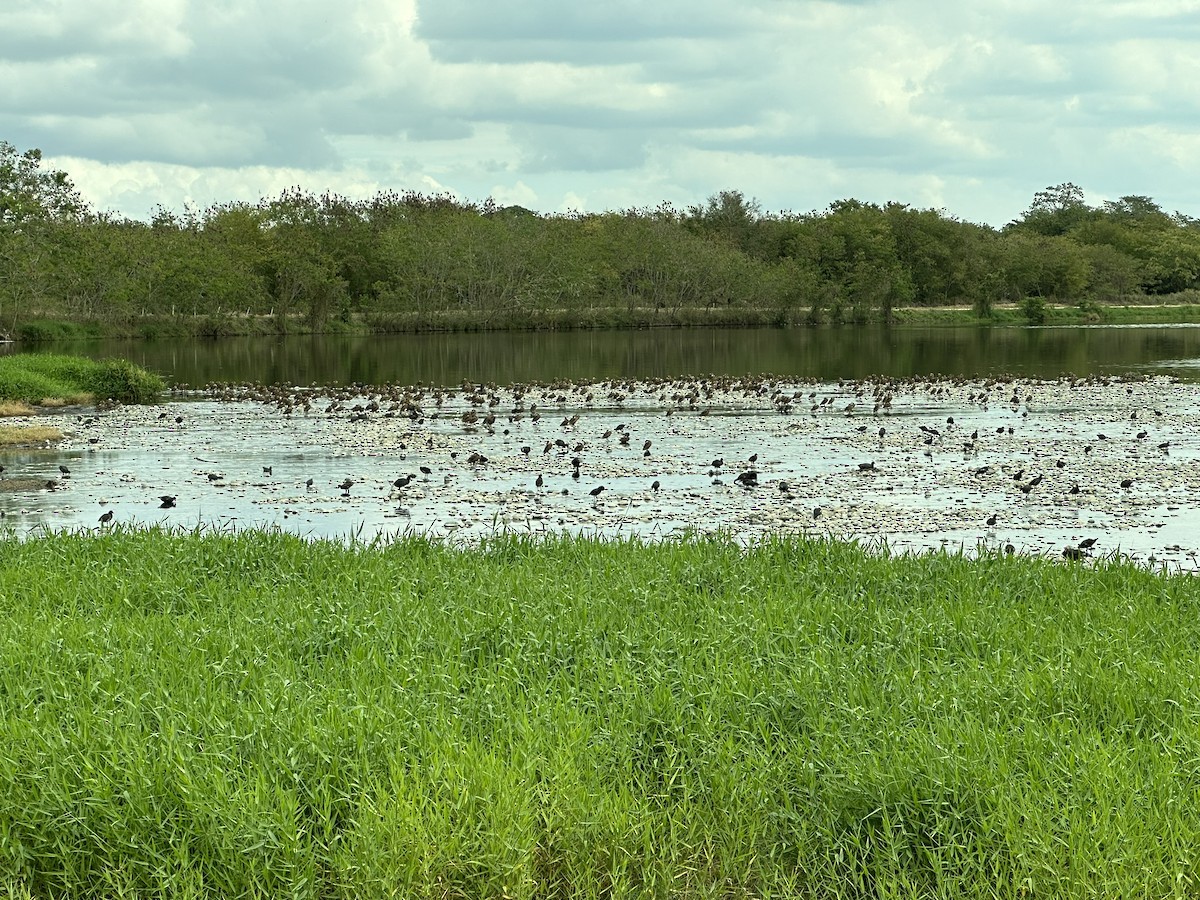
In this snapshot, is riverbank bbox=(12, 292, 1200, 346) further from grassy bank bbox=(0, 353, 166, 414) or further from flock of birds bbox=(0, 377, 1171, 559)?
flock of birds bbox=(0, 377, 1171, 559)

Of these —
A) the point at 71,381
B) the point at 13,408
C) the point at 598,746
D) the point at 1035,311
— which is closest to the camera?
the point at 598,746

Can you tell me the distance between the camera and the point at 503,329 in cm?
8338

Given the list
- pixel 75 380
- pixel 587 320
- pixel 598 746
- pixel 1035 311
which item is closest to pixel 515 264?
pixel 587 320

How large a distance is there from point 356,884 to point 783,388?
3103cm

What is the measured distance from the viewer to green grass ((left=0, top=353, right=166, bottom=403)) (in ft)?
98.2

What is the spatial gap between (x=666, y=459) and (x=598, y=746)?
14453mm

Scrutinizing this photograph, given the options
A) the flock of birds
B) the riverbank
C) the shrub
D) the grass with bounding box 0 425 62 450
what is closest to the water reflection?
the riverbank

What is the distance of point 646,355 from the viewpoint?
53.6m

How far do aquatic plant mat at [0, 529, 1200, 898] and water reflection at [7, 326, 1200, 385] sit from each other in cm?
3096

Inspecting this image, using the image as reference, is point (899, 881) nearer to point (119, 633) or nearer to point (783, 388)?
point (119, 633)

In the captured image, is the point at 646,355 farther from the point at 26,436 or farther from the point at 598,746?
the point at 598,746

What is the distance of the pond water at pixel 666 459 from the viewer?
14.5m

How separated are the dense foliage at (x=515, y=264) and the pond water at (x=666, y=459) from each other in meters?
31.9

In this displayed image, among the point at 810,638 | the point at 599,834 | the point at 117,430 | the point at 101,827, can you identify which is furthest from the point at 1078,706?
the point at 117,430
